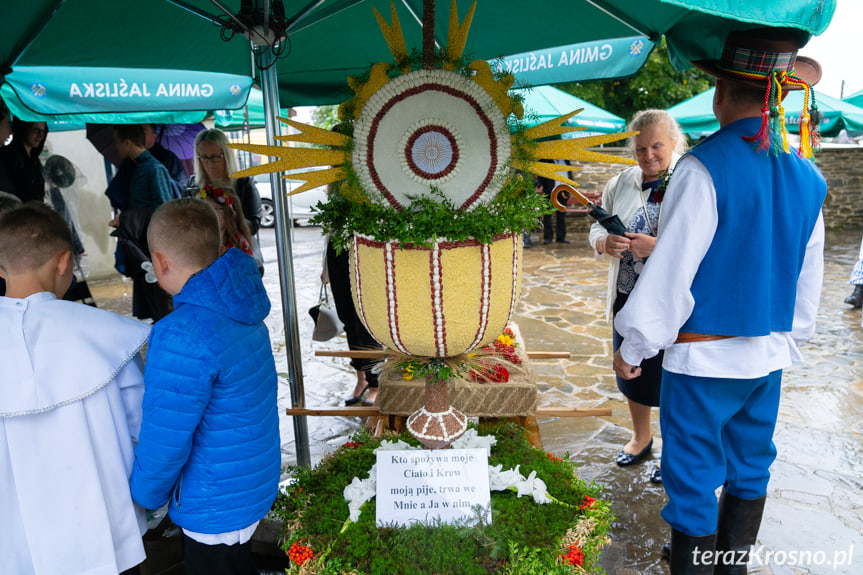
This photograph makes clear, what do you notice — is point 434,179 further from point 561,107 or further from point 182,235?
point 561,107

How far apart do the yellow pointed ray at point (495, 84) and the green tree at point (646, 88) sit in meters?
13.9

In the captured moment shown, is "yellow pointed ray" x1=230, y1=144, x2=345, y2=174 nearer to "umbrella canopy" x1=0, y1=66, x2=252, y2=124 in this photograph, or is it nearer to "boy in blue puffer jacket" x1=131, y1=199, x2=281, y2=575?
"boy in blue puffer jacket" x1=131, y1=199, x2=281, y2=575

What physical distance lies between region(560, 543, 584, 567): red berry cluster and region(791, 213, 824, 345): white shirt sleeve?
1049 millimetres

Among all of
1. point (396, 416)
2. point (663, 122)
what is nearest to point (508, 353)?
point (396, 416)

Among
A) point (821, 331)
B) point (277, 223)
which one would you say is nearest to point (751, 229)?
point (277, 223)

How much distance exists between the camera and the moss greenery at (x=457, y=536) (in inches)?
59.7

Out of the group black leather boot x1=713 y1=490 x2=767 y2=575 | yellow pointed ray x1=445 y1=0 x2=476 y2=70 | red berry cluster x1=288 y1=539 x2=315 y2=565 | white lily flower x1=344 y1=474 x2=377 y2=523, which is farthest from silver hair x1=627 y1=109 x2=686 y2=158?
red berry cluster x1=288 y1=539 x2=315 y2=565

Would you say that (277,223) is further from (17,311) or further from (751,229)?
(751,229)

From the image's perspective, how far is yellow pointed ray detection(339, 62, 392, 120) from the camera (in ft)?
4.77

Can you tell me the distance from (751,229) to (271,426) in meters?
1.58

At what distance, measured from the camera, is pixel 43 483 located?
1511 mm

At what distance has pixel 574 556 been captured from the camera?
5.11 ft

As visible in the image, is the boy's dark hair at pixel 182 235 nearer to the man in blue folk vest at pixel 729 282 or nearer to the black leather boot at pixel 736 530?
the man in blue folk vest at pixel 729 282

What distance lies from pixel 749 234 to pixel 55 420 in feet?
6.72
